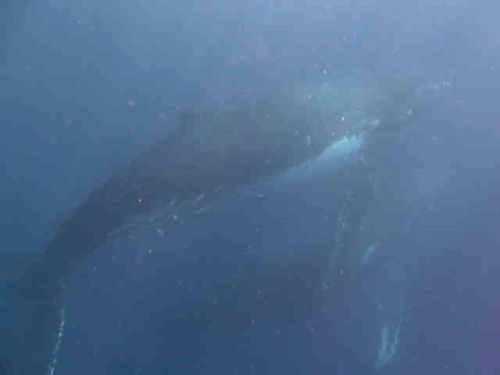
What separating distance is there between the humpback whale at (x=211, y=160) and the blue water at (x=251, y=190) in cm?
20

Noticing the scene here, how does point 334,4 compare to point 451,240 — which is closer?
point 334,4

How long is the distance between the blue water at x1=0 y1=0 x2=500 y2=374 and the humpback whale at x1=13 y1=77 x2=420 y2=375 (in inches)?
7.8

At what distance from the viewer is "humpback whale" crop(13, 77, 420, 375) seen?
24.7ft

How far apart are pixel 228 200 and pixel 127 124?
1.95 metres

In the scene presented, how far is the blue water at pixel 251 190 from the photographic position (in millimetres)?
7281

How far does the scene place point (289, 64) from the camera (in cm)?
770

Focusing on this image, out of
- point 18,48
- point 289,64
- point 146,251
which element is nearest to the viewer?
point 18,48

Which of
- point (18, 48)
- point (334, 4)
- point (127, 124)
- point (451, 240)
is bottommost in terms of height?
point (451, 240)

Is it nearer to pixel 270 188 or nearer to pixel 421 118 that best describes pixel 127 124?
pixel 270 188

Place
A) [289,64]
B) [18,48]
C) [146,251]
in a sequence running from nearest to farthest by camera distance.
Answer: [18,48]
[289,64]
[146,251]

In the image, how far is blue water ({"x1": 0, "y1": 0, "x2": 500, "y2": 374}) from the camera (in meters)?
7.28

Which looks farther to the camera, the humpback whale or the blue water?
the humpback whale

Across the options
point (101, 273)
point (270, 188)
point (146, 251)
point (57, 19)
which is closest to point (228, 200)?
point (270, 188)

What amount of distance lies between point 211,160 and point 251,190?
35.1 inches
